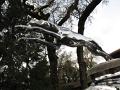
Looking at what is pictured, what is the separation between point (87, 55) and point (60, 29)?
37813 mm

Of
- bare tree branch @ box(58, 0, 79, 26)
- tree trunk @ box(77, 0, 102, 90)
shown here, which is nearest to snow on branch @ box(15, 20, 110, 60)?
tree trunk @ box(77, 0, 102, 90)

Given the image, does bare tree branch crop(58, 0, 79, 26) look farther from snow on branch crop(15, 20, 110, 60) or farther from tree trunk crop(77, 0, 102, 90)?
snow on branch crop(15, 20, 110, 60)

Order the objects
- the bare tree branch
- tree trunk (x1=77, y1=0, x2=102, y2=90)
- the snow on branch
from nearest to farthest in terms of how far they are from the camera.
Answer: the snow on branch < tree trunk (x1=77, y1=0, x2=102, y2=90) < the bare tree branch

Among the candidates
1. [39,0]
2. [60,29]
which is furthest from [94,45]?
[39,0]

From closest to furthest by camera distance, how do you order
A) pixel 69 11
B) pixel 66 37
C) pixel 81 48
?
pixel 66 37
pixel 81 48
pixel 69 11

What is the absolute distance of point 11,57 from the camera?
26.0ft

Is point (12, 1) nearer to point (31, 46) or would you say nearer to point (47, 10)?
point (31, 46)

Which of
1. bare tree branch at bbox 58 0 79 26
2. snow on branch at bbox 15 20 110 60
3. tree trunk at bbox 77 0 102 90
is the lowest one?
snow on branch at bbox 15 20 110 60

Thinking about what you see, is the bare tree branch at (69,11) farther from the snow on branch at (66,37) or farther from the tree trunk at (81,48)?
the snow on branch at (66,37)

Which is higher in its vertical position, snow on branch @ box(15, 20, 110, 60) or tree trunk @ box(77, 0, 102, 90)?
tree trunk @ box(77, 0, 102, 90)

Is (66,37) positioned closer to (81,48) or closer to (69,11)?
(81,48)

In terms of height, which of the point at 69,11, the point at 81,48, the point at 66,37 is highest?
the point at 69,11

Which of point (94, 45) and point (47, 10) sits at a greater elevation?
point (47, 10)

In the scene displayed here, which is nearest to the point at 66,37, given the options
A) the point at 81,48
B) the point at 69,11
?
the point at 81,48
